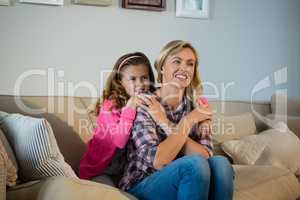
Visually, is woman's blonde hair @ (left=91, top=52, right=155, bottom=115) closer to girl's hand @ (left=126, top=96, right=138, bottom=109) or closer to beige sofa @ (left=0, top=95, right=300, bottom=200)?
girl's hand @ (left=126, top=96, right=138, bottom=109)

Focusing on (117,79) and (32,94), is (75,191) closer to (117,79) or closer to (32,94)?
(117,79)

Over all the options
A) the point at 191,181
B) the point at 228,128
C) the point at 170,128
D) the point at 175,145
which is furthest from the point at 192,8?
the point at 191,181

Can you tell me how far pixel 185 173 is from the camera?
5.04 ft

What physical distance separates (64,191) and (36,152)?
0.76 feet

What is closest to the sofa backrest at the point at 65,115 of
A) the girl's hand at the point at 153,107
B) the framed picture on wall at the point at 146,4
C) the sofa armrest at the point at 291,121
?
→ the girl's hand at the point at 153,107

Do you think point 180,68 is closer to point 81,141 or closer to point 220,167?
point 220,167

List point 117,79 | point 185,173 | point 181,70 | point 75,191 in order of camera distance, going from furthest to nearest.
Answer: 1. point 117,79
2. point 181,70
3. point 185,173
4. point 75,191

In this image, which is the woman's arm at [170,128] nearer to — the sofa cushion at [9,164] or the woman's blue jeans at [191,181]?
the woman's blue jeans at [191,181]

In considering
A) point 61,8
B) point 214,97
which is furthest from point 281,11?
point 61,8

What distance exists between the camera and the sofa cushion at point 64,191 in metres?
1.41

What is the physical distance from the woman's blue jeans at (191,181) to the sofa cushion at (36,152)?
33cm

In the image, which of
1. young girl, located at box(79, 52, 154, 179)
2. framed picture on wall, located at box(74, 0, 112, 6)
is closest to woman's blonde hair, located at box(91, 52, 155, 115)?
young girl, located at box(79, 52, 154, 179)

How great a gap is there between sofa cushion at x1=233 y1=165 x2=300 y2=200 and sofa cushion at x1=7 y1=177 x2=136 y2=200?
0.65m

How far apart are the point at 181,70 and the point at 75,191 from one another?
78 cm
